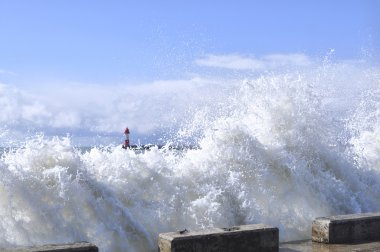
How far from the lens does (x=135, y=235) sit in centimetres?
709

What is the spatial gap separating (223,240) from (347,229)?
202 cm

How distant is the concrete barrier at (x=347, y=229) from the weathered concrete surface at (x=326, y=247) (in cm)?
12

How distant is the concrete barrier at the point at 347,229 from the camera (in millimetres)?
7129

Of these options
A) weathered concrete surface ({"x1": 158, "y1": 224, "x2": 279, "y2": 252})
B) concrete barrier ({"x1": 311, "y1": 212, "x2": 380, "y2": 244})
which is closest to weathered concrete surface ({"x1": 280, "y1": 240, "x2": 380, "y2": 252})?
concrete barrier ({"x1": 311, "y1": 212, "x2": 380, "y2": 244})

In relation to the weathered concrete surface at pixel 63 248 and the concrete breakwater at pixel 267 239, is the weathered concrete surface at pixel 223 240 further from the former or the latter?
the weathered concrete surface at pixel 63 248

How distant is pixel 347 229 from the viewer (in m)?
7.19

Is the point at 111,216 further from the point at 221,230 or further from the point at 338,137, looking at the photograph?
the point at 338,137

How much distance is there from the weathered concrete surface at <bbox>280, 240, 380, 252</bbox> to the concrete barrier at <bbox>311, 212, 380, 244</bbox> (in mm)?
117

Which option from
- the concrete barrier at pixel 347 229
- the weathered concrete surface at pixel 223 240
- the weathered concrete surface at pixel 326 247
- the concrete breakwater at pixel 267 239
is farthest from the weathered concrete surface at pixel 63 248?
the concrete barrier at pixel 347 229

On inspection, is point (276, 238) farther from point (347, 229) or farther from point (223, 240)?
point (347, 229)

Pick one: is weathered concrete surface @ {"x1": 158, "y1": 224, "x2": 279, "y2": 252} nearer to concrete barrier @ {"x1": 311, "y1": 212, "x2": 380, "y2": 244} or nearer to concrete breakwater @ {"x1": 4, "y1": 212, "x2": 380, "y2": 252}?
concrete breakwater @ {"x1": 4, "y1": 212, "x2": 380, "y2": 252}

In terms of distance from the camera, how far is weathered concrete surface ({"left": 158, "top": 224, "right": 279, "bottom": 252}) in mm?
5859

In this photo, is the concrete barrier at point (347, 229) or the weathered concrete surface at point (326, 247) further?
the concrete barrier at point (347, 229)

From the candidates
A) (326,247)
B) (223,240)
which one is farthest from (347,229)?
(223,240)
